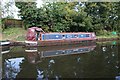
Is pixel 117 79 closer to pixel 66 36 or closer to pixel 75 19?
pixel 66 36

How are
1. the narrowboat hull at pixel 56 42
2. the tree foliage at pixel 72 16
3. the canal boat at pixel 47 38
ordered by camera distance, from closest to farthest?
the narrowboat hull at pixel 56 42 < the canal boat at pixel 47 38 < the tree foliage at pixel 72 16

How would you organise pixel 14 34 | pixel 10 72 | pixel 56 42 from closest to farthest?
pixel 10 72 < pixel 14 34 < pixel 56 42

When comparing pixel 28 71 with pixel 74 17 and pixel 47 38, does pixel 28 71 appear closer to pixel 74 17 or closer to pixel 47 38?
pixel 47 38

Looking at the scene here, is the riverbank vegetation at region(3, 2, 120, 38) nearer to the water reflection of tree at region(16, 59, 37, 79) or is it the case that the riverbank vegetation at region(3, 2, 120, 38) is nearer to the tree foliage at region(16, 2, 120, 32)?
the tree foliage at region(16, 2, 120, 32)

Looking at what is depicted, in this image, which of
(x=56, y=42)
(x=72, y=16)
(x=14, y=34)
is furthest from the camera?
(x=72, y=16)

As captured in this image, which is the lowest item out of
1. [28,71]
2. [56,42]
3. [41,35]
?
[28,71]

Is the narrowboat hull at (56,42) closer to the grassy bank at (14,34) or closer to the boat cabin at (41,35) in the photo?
the boat cabin at (41,35)

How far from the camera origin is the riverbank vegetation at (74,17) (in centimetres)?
455

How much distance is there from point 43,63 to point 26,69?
0.38m

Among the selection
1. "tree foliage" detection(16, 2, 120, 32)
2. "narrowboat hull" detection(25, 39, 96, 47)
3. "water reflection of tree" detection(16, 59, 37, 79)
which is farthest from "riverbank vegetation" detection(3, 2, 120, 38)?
"water reflection of tree" detection(16, 59, 37, 79)

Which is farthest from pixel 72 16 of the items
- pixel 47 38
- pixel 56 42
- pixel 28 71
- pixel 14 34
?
pixel 28 71

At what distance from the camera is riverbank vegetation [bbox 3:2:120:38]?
4555 mm

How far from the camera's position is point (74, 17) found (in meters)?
5.32

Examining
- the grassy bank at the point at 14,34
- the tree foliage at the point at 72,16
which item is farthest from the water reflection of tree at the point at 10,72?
the tree foliage at the point at 72,16
